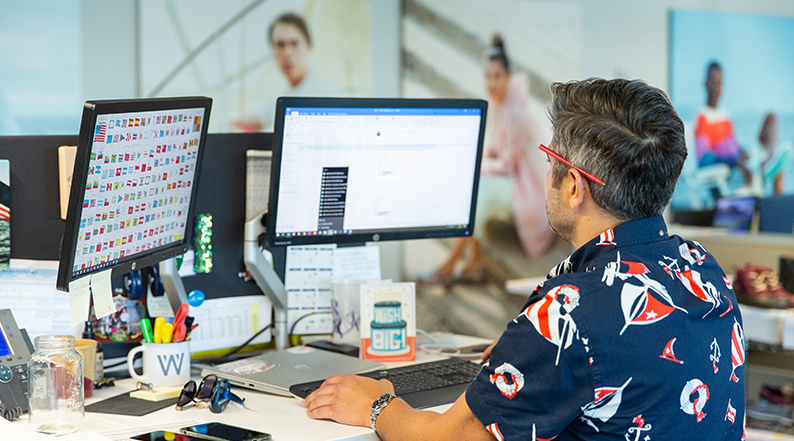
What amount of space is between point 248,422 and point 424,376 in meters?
0.39

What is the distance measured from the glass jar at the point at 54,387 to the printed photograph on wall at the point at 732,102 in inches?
158

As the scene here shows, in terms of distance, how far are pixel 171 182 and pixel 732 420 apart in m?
1.05

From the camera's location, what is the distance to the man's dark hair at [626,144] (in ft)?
3.77

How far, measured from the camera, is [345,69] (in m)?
3.63

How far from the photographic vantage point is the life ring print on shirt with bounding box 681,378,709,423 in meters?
1.09

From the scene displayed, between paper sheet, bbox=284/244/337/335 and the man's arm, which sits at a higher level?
paper sheet, bbox=284/244/337/335

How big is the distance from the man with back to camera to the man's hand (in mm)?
70

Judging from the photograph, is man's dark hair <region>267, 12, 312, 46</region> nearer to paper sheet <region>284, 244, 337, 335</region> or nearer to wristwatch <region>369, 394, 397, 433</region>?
paper sheet <region>284, 244, 337, 335</region>

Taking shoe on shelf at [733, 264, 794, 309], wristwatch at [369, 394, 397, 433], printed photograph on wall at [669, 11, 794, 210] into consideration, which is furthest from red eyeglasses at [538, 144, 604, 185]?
printed photograph on wall at [669, 11, 794, 210]

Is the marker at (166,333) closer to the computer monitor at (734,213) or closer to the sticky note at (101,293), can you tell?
the sticky note at (101,293)

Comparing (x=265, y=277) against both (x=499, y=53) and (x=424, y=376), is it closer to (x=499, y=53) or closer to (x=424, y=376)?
(x=424, y=376)

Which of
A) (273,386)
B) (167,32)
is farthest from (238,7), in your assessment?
(273,386)

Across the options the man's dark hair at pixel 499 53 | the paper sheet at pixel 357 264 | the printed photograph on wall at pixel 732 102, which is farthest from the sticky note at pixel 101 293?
the printed photograph on wall at pixel 732 102

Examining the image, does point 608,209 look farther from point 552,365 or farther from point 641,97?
point 552,365
